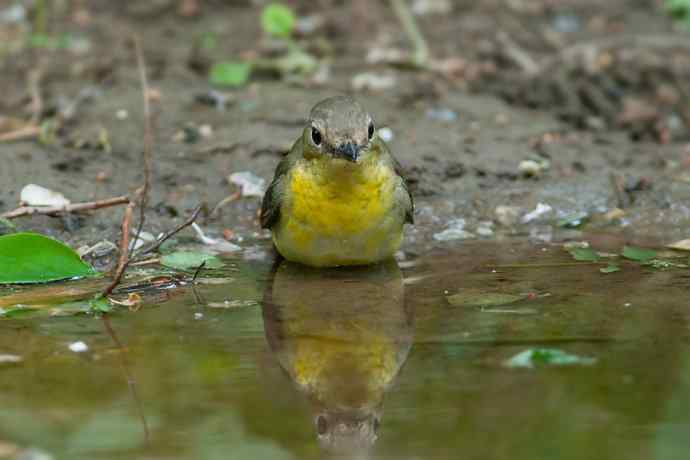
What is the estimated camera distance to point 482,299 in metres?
5.38

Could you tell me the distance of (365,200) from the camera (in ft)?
19.6

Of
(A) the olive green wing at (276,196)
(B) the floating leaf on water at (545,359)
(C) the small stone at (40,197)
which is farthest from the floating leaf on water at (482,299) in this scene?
(C) the small stone at (40,197)

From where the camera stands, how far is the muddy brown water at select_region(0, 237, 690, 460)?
3.65 m

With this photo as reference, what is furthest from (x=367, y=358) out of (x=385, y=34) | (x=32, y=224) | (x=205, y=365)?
(x=385, y=34)

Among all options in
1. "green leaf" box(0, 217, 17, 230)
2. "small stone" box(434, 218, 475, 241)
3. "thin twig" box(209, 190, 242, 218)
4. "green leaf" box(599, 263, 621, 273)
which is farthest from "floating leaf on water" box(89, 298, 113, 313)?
"green leaf" box(599, 263, 621, 273)

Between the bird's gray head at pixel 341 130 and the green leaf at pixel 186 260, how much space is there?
31.0 inches

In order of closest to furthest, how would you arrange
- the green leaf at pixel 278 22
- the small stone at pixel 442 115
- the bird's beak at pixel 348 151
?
the bird's beak at pixel 348 151 → the small stone at pixel 442 115 → the green leaf at pixel 278 22

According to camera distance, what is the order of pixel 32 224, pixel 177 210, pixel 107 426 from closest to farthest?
pixel 107 426 < pixel 32 224 < pixel 177 210

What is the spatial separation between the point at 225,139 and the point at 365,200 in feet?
7.15

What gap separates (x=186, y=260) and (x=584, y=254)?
2.11m

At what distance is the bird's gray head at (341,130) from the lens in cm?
581

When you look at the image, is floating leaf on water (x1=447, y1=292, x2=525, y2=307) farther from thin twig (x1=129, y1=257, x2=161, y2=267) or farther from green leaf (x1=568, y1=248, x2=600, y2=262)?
thin twig (x1=129, y1=257, x2=161, y2=267)

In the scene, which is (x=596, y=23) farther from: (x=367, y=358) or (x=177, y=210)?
(x=367, y=358)

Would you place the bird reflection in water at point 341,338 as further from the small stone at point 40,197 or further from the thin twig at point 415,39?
the thin twig at point 415,39
